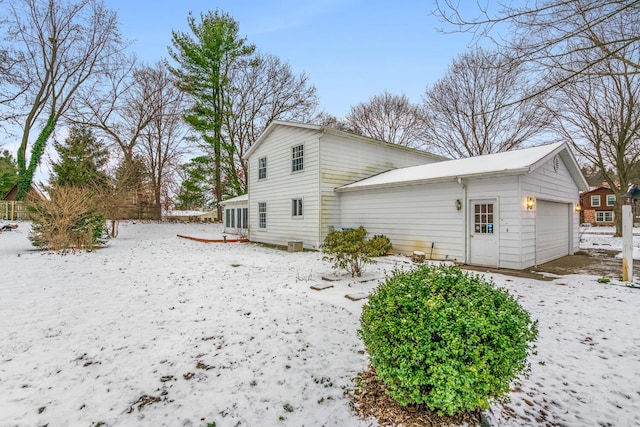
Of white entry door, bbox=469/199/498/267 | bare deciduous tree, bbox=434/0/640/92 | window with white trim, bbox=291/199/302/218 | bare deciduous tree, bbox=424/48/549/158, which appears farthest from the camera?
bare deciduous tree, bbox=424/48/549/158

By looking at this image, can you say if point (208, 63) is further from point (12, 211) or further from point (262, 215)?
point (12, 211)

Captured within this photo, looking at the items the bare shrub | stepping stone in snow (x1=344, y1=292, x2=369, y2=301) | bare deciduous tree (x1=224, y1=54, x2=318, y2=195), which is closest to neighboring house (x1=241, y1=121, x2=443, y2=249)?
stepping stone in snow (x1=344, y1=292, x2=369, y2=301)

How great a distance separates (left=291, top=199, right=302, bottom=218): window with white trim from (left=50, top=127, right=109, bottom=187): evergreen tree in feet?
43.9

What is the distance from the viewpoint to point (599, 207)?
32.9 m

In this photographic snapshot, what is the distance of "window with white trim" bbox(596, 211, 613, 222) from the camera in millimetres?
32469

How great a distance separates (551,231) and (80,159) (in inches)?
1051

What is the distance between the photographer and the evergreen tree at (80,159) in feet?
62.0

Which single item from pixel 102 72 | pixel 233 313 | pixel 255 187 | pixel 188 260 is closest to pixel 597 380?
pixel 233 313

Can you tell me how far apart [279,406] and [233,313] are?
2.34 metres

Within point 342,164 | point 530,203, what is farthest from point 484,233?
point 342,164

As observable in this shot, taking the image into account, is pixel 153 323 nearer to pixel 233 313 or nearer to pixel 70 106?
pixel 233 313

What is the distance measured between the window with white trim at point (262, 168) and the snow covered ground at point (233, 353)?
9.21m

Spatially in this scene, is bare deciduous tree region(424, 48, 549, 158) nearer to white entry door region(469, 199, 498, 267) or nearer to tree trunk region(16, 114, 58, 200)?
white entry door region(469, 199, 498, 267)

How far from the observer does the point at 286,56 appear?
912 inches
